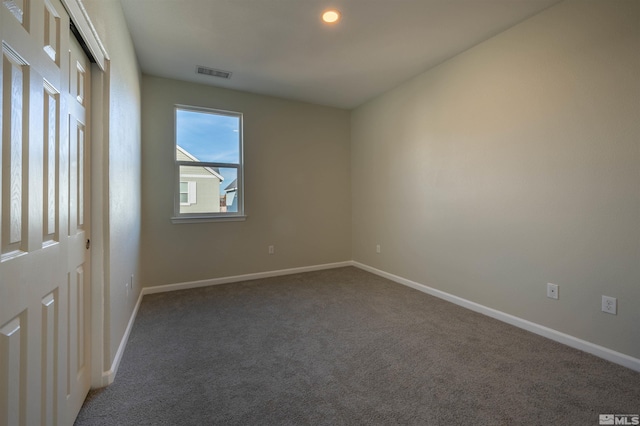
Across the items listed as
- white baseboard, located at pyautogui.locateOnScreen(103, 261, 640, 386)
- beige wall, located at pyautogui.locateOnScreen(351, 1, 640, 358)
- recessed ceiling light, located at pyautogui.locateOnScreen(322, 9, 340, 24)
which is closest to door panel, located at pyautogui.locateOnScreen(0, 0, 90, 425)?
white baseboard, located at pyautogui.locateOnScreen(103, 261, 640, 386)

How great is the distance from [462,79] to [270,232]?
9.96 ft

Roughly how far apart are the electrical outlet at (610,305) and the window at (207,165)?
12.3 ft

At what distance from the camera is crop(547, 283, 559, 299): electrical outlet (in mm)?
2307

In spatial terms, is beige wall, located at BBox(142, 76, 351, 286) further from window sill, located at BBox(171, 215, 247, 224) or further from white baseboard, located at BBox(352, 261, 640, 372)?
white baseboard, located at BBox(352, 261, 640, 372)

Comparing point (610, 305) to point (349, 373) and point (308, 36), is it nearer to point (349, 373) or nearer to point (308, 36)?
point (349, 373)

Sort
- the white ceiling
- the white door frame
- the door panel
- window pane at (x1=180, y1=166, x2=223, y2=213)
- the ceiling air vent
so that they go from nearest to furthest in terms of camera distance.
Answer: the door panel → the white door frame → the white ceiling → the ceiling air vent → window pane at (x1=180, y1=166, x2=223, y2=213)

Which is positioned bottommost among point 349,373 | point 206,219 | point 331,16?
point 349,373

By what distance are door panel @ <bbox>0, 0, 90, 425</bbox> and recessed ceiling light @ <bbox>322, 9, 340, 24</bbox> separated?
175 cm

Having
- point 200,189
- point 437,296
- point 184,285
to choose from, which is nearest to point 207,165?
point 200,189

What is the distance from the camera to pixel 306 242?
4504mm

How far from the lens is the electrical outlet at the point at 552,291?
2307 millimetres

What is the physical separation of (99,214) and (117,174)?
0.46 meters

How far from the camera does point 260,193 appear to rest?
4.14m

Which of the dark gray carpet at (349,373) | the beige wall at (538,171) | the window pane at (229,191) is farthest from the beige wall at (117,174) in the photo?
the beige wall at (538,171)
